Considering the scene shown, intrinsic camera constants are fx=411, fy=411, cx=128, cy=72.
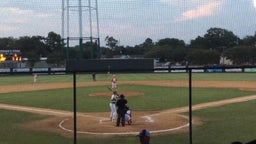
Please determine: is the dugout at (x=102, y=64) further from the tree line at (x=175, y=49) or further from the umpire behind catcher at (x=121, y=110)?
the umpire behind catcher at (x=121, y=110)

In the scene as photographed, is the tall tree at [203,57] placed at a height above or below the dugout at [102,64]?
above

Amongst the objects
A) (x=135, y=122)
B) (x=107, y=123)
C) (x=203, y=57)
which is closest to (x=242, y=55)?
(x=203, y=57)

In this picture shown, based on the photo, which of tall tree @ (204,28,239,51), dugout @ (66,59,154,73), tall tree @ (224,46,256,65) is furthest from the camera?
tall tree @ (204,28,239,51)

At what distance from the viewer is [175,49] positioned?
204 feet

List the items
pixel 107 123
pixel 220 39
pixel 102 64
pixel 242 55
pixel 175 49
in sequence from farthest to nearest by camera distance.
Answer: pixel 220 39 < pixel 175 49 < pixel 242 55 < pixel 102 64 < pixel 107 123

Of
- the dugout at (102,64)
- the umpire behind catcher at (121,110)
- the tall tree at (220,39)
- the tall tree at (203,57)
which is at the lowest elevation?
the umpire behind catcher at (121,110)

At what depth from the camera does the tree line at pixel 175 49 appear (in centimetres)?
5550

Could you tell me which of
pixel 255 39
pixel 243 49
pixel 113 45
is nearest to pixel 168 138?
pixel 243 49

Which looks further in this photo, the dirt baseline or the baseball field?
the dirt baseline

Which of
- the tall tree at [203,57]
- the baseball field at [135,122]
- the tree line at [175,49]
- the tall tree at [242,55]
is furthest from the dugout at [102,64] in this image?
the baseball field at [135,122]

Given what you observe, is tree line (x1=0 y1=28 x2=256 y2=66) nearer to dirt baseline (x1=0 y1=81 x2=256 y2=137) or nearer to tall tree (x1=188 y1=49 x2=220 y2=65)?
tall tree (x1=188 y1=49 x2=220 y2=65)

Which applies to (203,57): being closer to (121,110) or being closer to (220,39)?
(220,39)

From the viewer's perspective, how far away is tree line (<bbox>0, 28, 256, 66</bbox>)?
55.5 metres

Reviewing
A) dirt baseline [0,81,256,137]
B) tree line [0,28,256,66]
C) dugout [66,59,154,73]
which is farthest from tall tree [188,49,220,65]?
dirt baseline [0,81,256,137]
